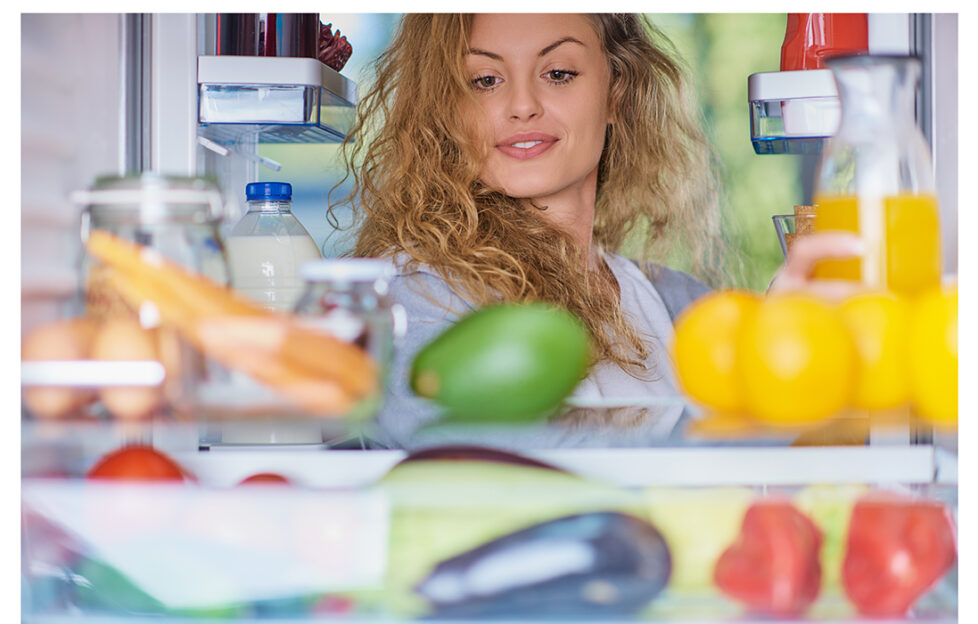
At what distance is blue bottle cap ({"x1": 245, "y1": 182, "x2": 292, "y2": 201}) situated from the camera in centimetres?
114

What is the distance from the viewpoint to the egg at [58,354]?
0.66 metres

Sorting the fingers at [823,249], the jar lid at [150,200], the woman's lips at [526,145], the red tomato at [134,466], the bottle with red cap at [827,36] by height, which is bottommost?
the red tomato at [134,466]

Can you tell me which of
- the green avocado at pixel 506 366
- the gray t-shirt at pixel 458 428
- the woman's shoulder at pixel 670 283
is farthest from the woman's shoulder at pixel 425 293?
the woman's shoulder at pixel 670 283

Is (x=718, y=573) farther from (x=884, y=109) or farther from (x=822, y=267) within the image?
(x=884, y=109)

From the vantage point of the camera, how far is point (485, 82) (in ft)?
4.40

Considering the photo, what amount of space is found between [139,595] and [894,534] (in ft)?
1.70

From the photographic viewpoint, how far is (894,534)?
25.4 inches

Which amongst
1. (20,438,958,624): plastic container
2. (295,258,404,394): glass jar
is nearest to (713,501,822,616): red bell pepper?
(20,438,958,624): plastic container

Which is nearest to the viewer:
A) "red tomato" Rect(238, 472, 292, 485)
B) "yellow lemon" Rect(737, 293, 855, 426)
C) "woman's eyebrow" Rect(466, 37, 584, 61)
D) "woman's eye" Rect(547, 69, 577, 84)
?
"yellow lemon" Rect(737, 293, 855, 426)

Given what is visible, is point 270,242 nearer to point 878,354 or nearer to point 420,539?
point 420,539

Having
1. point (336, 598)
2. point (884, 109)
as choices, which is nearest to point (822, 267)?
point (884, 109)

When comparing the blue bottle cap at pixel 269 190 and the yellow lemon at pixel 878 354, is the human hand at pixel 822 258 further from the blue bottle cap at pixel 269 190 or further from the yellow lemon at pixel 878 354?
the blue bottle cap at pixel 269 190

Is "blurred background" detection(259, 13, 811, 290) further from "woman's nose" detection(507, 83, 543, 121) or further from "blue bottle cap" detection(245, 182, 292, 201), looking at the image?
"blue bottle cap" detection(245, 182, 292, 201)

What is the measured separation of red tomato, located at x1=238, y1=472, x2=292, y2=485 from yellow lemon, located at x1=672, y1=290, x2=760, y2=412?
0.31m
